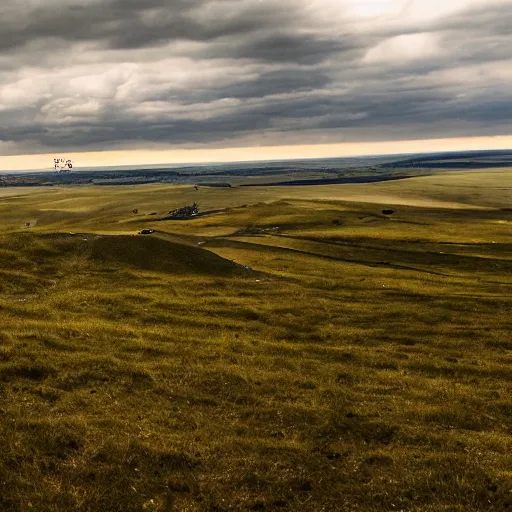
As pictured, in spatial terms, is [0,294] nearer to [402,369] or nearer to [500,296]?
[402,369]

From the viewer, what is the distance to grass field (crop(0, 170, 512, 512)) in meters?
21.4

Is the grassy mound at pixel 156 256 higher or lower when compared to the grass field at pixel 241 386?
higher

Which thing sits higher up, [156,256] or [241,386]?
[156,256]

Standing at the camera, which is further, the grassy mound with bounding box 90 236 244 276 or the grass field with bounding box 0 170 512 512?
the grassy mound with bounding box 90 236 244 276

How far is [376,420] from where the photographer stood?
28.5 metres

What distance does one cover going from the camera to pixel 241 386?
108 feet

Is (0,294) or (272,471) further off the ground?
(0,294)

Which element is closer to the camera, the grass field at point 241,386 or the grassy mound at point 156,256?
the grass field at point 241,386

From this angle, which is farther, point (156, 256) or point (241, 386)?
point (156, 256)

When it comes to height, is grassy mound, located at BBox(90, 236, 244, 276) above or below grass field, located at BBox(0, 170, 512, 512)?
above

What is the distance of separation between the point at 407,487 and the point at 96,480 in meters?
13.6

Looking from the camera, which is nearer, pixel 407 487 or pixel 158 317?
pixel 407 487

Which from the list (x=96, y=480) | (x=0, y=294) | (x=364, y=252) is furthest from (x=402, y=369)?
(x=364, y=252)

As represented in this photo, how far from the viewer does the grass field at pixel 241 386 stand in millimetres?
21391
